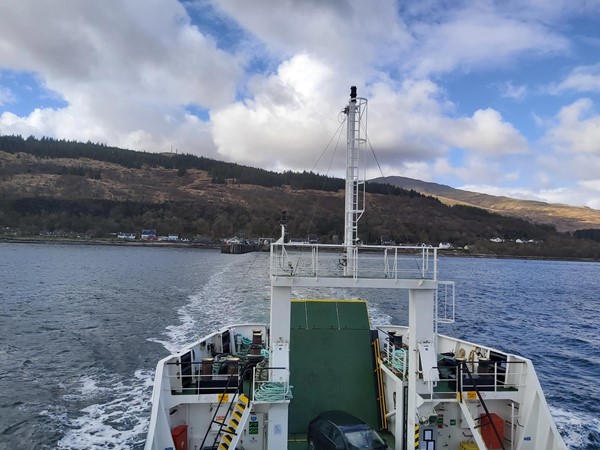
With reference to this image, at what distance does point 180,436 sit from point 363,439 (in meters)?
4.13

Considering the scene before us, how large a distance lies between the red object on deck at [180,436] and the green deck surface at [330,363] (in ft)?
8.05

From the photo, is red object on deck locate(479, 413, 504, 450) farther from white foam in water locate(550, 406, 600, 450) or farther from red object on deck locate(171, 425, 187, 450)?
red object on deck locate(171, 425, 187, 450)

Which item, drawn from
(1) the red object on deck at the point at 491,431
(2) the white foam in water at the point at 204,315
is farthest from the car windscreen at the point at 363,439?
(2) the white foam in water at the point at 204,315

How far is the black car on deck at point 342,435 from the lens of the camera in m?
8.84

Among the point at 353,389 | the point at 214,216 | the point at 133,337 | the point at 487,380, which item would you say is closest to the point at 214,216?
the point at 214,216

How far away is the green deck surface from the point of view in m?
11.5

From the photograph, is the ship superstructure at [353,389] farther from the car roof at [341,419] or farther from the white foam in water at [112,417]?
the white foam in water at [112,417]

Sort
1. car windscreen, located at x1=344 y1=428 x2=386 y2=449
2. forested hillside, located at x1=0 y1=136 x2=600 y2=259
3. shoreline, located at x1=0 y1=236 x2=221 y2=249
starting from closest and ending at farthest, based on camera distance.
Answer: car windscreen, located at x1=344 y1=428 x2=386 y2=449
shoreline, located at x1=0 y1=236 x2=221 y2=249
forested hillside, located at x1=0 y1=136 x2=600 y2=259

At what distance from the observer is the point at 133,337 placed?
1086 inches

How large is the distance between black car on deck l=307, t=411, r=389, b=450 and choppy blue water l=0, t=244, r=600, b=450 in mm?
7334

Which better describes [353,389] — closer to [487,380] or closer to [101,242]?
[487,380]

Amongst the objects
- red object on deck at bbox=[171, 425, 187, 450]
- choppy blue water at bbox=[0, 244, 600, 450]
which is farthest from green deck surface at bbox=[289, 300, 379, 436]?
choppy blue water at bbox=[0, 244, 600, 450]

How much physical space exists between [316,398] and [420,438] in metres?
2.72

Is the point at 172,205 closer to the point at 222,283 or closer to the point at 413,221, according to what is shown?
the point at 413,221
